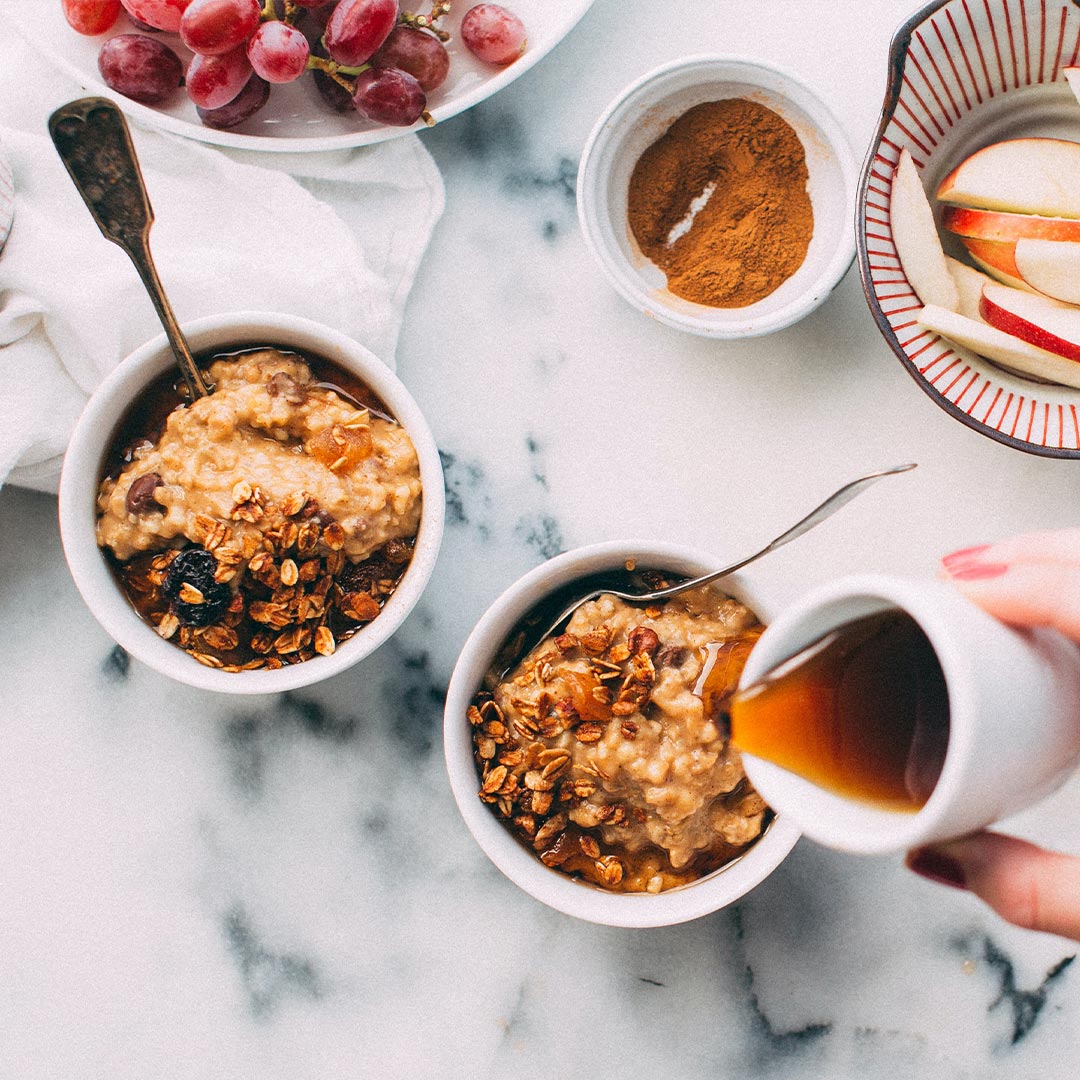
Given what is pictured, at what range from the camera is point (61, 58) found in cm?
136

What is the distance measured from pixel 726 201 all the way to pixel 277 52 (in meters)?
0.56

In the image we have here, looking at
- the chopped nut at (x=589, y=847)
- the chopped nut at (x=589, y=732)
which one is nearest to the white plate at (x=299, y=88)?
the chopped nut at (x=589, y=732)

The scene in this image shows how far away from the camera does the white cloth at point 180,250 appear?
1.35 m

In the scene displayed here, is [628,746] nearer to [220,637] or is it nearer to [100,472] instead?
[220,637]

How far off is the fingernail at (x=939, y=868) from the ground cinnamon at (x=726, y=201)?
2.36 feet

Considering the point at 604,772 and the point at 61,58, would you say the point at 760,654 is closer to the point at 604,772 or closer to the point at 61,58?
the point at 604,772

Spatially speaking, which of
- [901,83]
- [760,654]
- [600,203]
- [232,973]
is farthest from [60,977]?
[901,83]

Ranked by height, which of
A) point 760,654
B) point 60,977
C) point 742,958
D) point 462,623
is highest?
point 760,654

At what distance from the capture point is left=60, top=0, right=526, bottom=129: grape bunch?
131cm

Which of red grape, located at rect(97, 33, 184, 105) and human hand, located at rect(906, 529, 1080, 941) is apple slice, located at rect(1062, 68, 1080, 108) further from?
red grape, located at rect(97, 33, 184, 105)

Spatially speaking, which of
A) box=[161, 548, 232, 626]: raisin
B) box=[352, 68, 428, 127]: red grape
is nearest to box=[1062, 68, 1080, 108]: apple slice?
box=[352, 68, 428, 127]: red grape

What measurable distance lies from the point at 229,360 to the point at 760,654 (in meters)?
0.71

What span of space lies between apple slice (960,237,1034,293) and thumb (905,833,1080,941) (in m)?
0.69

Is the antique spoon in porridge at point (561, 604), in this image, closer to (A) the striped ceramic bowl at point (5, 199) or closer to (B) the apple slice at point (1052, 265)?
(B) the apple slice at point (1052, 265)
